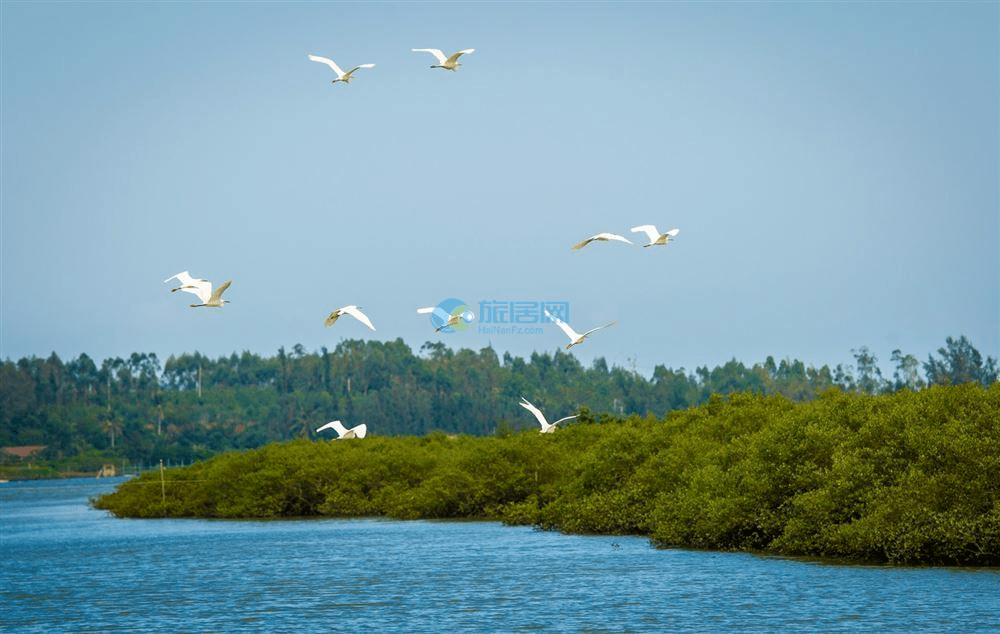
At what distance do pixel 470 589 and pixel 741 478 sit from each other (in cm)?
880

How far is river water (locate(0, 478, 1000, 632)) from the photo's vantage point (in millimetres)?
31781

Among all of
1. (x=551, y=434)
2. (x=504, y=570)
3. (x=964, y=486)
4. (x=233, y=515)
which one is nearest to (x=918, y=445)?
(x=964, y=486)

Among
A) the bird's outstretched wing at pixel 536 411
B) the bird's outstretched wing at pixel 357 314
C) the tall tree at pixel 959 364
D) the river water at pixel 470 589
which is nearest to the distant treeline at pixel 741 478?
the river water at pixel 470 589

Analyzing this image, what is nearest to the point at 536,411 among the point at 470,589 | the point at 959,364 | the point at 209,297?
the point at 470,589

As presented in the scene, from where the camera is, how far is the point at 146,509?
269 ft

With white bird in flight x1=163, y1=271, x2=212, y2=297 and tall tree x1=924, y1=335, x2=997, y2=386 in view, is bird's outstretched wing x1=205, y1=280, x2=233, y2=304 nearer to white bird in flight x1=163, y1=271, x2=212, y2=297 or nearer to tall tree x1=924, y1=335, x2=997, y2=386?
white bird in flight x1=163, y1=271, x2=212, y2=297

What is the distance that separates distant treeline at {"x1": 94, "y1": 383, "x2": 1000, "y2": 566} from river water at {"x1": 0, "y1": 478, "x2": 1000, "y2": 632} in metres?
0.93

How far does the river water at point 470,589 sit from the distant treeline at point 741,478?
0.93m

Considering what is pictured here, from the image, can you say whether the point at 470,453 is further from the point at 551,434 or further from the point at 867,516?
the point at 867,516

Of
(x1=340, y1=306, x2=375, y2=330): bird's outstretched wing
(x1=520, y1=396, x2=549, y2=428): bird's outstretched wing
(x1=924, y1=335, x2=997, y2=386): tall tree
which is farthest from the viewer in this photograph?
(x1=924, y1=335, x2=997, y2=386): tall tree

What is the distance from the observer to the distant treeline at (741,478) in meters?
35.7

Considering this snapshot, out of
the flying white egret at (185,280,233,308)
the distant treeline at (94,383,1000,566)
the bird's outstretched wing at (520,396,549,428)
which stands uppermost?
the flying white egret at (185,280,233,308)

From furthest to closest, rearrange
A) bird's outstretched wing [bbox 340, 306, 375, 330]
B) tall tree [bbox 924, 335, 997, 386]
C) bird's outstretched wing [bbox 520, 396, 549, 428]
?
tall tree [bbox 924, 335, 997, 386]
bird's outstretched wing [bbox 520, 396, 549, 428]
bird's outstretched wing [bbox 340, 306, 375, 330]

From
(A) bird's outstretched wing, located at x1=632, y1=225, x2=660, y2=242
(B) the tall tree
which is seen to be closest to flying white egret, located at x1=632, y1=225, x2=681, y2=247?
(A) bird's outstretched wing, located at x1=632, y1=225, x2=660, y2=242
